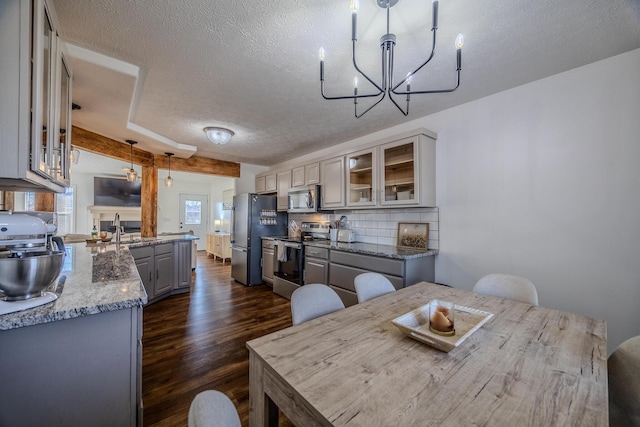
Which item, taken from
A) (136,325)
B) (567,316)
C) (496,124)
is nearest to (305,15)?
(136,325)

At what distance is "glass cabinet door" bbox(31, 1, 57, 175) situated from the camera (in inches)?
40.6

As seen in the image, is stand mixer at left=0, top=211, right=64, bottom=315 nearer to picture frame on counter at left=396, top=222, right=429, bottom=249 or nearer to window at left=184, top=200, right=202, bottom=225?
picture frame on counter at left=396, top=222, right=429, bottom=249

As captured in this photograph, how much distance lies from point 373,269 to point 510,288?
1234 mm

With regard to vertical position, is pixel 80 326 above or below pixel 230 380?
above

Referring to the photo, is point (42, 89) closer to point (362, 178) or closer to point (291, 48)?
point (291, 48)

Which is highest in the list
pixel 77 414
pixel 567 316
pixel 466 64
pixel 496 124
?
pixel 466 64

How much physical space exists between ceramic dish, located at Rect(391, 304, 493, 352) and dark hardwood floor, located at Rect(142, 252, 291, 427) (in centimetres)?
121

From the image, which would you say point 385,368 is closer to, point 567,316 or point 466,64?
point 567,316

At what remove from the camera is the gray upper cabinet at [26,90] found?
3.13ft

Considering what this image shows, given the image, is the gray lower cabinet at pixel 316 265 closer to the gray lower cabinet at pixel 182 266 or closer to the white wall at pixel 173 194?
the gray lower cabinet at pixel 182 266

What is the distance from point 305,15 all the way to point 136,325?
5.86 feet

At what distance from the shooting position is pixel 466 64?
185 cm

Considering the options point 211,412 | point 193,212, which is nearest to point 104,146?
point 211,412

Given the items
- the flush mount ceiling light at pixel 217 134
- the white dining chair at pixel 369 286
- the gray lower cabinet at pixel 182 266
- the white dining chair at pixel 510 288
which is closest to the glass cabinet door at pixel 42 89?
the white dining chair at pixel 369 286
